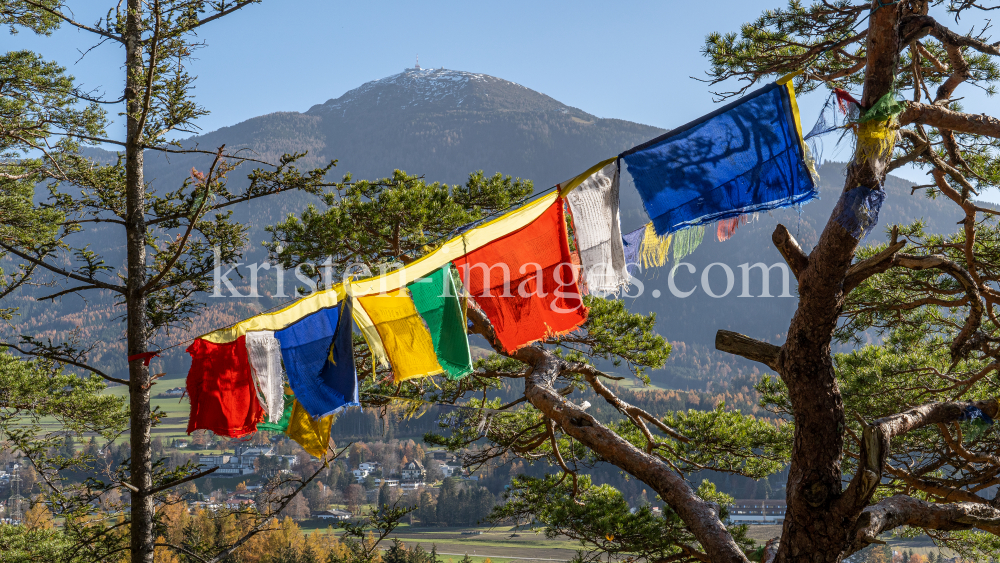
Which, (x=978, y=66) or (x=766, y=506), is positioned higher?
(x=978, y=66)

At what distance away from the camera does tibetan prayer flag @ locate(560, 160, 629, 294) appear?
390 cm

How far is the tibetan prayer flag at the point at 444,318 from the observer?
13.3 ft

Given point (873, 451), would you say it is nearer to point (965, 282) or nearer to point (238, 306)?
point (965, 282)

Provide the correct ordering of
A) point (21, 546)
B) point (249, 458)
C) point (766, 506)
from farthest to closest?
point (249, 458) < point (766, 506) < point (21, 546)

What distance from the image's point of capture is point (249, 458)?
3688 inches

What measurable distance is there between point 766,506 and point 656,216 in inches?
3364

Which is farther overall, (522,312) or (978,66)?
(978,66)

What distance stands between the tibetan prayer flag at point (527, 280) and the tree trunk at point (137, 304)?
3.48 meters

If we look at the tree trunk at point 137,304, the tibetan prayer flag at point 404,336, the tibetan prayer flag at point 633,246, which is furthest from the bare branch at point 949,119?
the tree trunk at point 137,304

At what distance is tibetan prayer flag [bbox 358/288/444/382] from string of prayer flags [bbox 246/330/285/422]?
0.97 metres

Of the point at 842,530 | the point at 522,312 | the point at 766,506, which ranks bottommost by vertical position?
the point at 766,506

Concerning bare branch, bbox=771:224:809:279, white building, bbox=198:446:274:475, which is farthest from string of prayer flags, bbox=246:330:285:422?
Answer: white building, bbox=198:446:274:475

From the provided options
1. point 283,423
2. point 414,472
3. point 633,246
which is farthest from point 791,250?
point 414,472

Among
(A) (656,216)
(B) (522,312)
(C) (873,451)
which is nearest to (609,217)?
(A) (656,216)
